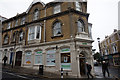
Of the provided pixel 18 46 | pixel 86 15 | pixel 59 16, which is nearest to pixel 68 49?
pixel 59 16

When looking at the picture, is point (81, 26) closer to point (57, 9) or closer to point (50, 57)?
point (57, 9)

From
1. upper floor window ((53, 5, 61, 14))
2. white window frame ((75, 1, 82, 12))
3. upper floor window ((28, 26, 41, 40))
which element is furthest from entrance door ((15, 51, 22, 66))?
white window frame ((75, 1, 82, 12))

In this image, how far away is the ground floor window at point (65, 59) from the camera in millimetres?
12121

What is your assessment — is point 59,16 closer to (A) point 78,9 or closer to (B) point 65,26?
(B) point 65,26

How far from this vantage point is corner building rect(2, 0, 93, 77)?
12.3m

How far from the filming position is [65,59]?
12.5 meters

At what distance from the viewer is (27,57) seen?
1620cm

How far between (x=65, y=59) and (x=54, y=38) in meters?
3.66

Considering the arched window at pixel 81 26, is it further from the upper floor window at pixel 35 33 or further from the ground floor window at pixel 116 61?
the ground floor window at pixel 116 61

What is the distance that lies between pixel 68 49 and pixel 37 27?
7224 millimetres

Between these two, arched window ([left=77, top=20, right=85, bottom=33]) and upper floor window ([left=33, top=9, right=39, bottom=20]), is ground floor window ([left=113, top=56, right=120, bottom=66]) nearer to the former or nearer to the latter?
arched window ([left=77, top=20, right=85, bottom=33])

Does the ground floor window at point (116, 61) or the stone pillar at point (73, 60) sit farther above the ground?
the stone pillar at point (73, 60)

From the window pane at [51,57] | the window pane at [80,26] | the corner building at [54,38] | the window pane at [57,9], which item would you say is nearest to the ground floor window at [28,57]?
the corner building at [54,38]

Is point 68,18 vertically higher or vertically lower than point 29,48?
higher
